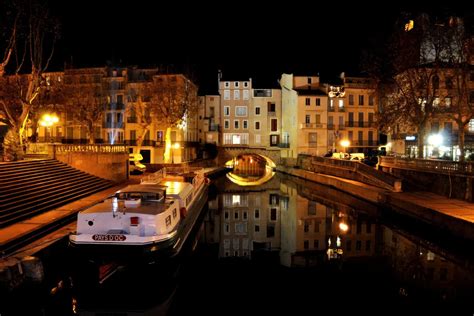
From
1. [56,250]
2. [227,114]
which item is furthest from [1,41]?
[227,114]

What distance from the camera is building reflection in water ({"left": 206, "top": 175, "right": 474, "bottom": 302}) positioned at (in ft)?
49.4

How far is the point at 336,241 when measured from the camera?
854 inches

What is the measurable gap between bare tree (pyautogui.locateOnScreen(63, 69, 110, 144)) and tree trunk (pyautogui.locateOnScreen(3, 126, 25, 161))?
49.7 feet

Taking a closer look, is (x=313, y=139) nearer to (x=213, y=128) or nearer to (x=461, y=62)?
(x=213, y=128)

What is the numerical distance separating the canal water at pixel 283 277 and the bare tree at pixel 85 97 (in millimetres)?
27271

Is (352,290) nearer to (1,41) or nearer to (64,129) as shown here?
(1,41)

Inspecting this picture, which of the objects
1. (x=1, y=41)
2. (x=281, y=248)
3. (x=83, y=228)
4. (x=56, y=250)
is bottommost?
(x=281, y=248)

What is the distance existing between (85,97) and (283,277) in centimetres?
4063

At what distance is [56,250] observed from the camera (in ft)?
49.2

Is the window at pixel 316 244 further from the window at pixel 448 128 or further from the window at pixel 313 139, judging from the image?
the window at pixel 313 139

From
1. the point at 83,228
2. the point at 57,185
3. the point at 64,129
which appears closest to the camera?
the point at 83,228

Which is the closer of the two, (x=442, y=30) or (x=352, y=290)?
(x=352, y=290)

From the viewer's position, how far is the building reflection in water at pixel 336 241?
15.1 m

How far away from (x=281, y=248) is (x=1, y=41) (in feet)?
83.6
